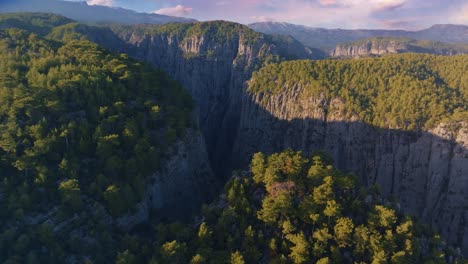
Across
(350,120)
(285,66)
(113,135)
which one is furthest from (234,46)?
(113,135)

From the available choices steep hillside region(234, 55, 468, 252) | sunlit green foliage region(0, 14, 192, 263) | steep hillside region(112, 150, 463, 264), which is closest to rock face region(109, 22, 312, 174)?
steep hillside region(234, 55, 468, 252)

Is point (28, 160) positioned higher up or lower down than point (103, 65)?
lower down

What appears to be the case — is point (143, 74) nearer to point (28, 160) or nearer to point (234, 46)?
point (28, 160)

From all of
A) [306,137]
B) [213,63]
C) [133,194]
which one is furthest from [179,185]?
[213,63]

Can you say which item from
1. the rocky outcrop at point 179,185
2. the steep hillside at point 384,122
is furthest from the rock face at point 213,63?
the rocky outcrop at point 179,185

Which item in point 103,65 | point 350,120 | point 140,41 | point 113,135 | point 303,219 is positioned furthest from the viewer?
point 140,41

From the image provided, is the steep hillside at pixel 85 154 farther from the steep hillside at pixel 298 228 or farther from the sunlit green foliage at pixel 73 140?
the steep hillside at pixel 298 228

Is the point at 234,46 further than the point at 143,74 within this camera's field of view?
Yes
